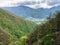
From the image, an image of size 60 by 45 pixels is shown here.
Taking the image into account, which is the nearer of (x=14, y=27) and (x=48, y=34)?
(x=48, y=34)

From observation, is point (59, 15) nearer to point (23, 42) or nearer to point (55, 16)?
point (55, 16)

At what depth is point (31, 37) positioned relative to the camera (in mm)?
13773

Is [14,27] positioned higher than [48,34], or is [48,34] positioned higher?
[48,34]

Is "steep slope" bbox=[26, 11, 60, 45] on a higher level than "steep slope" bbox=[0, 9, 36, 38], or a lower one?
higher

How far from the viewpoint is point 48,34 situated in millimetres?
11617

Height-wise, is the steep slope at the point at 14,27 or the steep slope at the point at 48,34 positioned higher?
the steep slope at the point at 48,34

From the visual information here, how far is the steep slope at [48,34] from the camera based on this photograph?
11030 millimetres

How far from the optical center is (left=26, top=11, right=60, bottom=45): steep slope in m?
11.0

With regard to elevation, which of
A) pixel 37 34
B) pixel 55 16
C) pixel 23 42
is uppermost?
pixel 55 16

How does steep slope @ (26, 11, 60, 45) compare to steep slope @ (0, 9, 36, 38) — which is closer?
steep slope @ (26, 11, 60, 45)

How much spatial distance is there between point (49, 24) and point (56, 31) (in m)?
1.24

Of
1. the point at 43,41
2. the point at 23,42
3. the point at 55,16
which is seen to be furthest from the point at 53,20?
the point at 23,42

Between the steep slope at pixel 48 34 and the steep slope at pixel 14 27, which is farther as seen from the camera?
the steep slope at pixel 14 27

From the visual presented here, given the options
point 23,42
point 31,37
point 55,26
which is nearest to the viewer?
point 55,26
